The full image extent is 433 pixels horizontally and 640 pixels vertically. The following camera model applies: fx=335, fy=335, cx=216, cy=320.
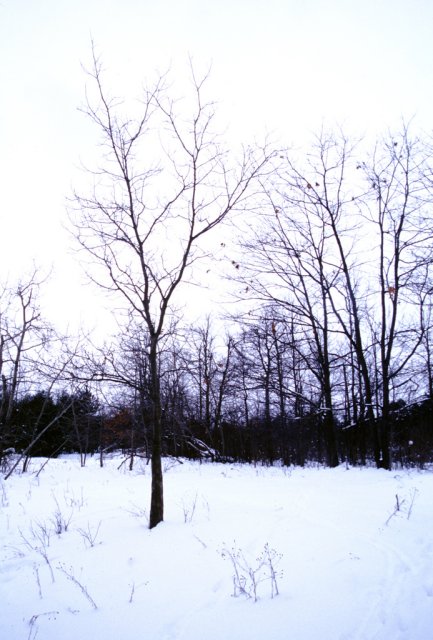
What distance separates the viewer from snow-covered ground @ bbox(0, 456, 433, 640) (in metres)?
3.00

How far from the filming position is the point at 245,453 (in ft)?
88.3

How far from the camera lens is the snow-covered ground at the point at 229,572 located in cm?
300

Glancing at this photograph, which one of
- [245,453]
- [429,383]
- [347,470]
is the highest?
[429,383]

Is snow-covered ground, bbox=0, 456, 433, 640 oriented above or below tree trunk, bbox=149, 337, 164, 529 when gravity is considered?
below

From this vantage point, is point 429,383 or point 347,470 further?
point 429,383

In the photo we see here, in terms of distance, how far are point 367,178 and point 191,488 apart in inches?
469

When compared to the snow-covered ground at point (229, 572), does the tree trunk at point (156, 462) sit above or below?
above

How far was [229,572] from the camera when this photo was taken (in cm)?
391

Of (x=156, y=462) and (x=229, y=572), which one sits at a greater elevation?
(x=156, y=462)

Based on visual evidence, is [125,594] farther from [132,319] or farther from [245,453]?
[245,453]

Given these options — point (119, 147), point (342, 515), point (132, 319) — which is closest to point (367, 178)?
point (119, 147)

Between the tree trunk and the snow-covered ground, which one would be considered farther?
the tree trunk

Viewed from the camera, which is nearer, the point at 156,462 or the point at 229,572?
the point at 229,572

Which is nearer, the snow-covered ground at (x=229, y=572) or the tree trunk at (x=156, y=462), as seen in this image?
the snow-covered ground at (x=229, y=572)
